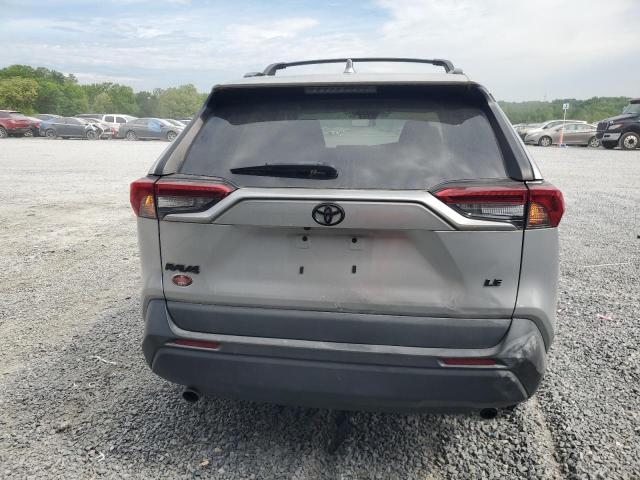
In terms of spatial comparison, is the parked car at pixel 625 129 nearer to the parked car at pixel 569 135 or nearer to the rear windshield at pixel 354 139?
the parked car at pixel 569 135

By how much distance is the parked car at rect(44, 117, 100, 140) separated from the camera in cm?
3428

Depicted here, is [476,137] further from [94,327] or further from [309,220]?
[94,327]

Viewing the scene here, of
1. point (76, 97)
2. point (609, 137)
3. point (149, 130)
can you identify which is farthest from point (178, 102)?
point (609, 137)

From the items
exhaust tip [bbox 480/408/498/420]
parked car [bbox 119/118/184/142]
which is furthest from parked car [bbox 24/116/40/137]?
exhaust tip [bbox 480/408/498/420]

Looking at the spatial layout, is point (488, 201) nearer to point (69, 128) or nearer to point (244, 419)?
point (244, 419)

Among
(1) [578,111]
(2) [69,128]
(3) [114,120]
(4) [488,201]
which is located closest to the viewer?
(4) [488,201]

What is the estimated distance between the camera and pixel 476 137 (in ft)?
6.95

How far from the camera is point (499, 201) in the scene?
76.2 inches

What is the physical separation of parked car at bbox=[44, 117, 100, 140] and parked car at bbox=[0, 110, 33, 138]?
4.11ft

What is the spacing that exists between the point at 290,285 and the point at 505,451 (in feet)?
4.70

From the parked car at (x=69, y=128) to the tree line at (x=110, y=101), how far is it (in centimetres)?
5183

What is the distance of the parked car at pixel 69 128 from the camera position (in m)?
34.3

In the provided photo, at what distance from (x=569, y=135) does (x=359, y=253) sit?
32274 millimetres

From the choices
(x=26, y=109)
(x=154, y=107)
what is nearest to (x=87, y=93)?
(x=154, y=107)
